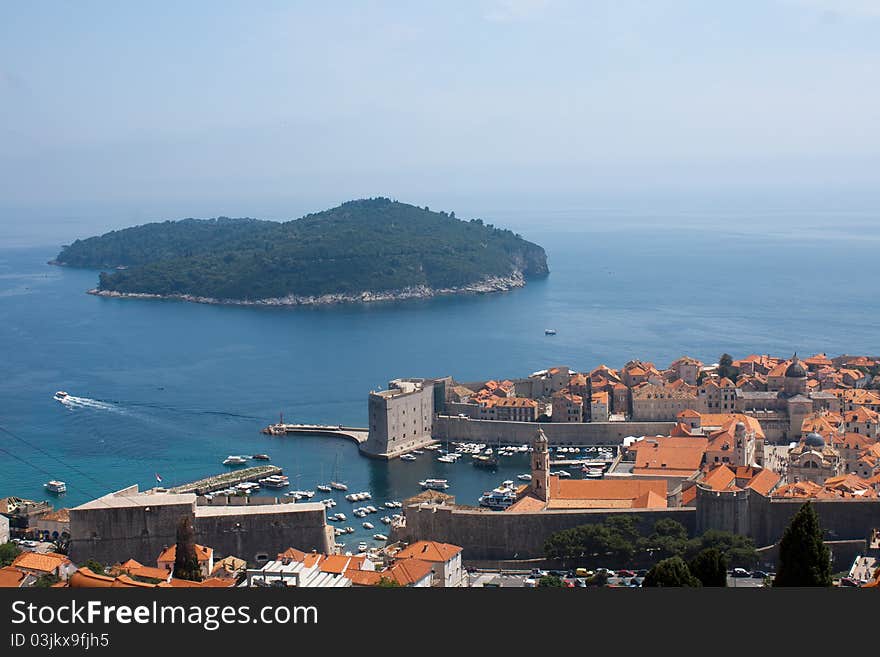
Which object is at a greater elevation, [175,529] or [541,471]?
[541,471]

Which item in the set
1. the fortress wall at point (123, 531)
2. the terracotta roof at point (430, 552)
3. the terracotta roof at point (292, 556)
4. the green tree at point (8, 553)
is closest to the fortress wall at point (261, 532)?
the fortress wall at point (123, 531)

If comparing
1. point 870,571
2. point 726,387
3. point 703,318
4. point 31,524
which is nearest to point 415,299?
point 703,318

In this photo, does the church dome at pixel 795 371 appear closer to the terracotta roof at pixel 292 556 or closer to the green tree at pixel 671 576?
the terracotta roof at pixel 292 556

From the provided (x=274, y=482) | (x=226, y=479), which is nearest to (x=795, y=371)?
(x=274, y=482)

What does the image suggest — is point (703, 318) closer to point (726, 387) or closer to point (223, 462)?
point (726, 387)

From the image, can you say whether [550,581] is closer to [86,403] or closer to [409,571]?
[409,571]

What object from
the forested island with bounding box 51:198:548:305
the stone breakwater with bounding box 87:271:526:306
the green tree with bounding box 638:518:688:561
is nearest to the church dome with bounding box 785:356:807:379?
the green tree with bounding box 638:518:688:561

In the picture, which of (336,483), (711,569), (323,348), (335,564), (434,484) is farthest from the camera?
(323,348)

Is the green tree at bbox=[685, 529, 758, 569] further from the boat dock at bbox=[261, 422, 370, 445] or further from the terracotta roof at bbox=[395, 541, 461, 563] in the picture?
the boat dock at bbox=[261, 422, 370, 445]
